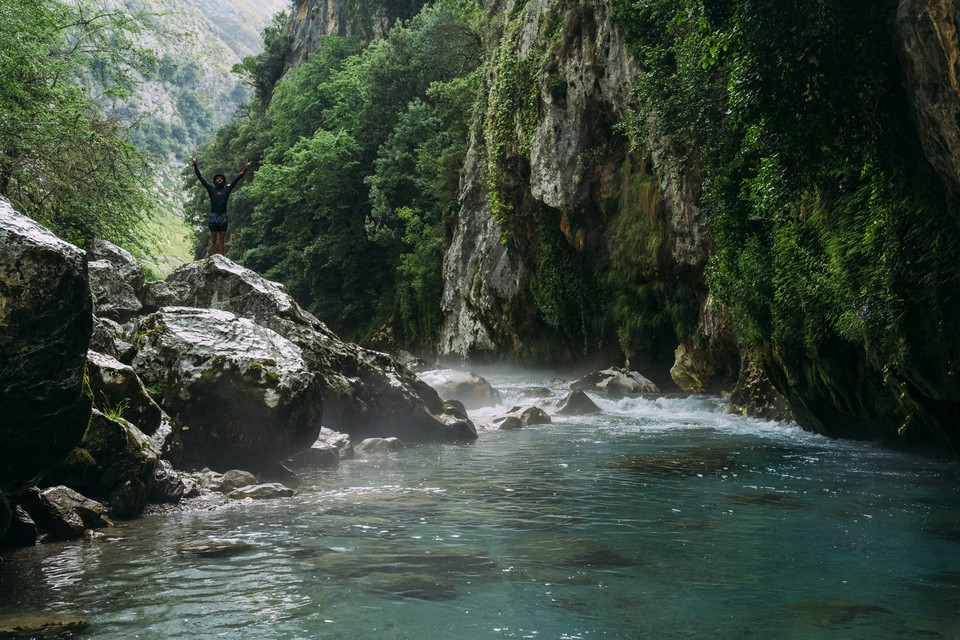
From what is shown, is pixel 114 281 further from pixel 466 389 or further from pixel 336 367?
pixel 466 389

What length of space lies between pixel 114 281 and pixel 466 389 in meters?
9.16

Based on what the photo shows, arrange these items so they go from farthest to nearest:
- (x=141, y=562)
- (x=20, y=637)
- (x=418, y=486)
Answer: (x=418, y=486), (x=141, y=562), (x=20, y=637)

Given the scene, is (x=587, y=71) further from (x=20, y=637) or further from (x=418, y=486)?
(x=20, y=637)

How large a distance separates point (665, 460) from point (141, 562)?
23.5 ft

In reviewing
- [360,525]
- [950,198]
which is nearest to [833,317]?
[950,198]

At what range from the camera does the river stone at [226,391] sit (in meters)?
9.26

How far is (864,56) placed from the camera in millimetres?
7305

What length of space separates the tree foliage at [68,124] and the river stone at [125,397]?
5.88 m

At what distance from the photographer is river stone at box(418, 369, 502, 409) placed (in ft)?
62.6

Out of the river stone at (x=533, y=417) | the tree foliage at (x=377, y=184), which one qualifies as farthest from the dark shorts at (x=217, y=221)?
the tree foliage at (x=377, y=184)

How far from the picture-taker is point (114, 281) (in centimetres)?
1264

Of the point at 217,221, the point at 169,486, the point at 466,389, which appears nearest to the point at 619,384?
the point at 466,389

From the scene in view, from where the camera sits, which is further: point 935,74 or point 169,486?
point 169,486

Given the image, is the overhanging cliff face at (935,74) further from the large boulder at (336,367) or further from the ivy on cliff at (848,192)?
the large boulder at (336,367)
